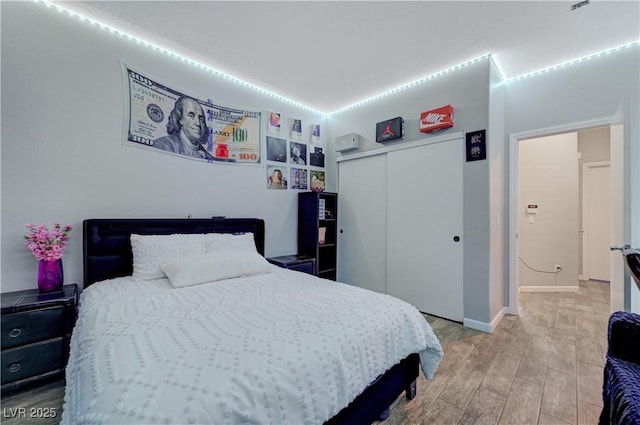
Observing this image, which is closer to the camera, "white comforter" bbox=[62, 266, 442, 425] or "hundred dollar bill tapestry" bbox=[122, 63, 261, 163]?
"white comforter" bbox=[62, 266, 442, 425]

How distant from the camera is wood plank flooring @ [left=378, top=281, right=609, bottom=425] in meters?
1.48

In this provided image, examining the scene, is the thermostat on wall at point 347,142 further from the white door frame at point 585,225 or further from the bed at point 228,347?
the white door frame at point 585,225

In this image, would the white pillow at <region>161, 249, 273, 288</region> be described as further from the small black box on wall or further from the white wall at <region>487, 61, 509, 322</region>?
the white wall at <region>487, 61, 509, 322</region>

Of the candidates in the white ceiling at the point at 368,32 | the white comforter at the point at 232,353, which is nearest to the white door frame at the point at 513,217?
the white ceiling at the point at 368,32

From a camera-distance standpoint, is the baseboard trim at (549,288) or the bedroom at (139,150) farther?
the baseboard trim at (549,288)

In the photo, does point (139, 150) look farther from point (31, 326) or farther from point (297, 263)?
point (297, 263)

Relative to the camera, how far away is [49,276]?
1.85 meters

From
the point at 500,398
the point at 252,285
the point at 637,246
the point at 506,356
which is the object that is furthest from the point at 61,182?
the point at 637,246

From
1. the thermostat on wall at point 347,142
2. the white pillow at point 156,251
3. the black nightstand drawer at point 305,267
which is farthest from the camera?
the thermostat on wall at point 347,142

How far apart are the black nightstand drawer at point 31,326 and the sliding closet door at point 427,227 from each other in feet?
10.0

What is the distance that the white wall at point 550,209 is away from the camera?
380 cm

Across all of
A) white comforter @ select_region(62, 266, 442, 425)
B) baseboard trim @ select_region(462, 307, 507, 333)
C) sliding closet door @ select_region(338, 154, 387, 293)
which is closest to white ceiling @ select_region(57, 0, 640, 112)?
sliding closet door @ select_region(338, 154, 387, 293)

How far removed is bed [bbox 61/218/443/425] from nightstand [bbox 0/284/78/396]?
0.21m

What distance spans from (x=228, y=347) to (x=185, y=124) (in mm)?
2379
